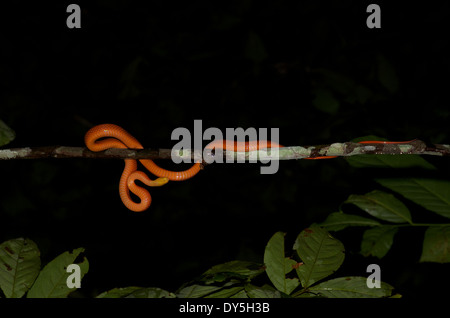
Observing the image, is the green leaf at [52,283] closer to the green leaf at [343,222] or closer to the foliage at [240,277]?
the foliage at [240,277]

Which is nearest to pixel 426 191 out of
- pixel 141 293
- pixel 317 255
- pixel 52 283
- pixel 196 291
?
pixel 317 255

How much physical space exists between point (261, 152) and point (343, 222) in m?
0.47

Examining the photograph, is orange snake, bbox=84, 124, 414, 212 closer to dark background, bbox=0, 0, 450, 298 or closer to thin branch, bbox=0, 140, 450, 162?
thin branch, bbox=0, 140, 450, 162

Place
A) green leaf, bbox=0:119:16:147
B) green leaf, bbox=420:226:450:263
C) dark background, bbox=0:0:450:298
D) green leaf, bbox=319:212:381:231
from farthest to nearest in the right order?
dark background, bbox=0:0:450:298 < green leaf, bbox=319:212:381:231 < green leaf, bbox=0:119:16:147 < green leaf, bbox=420:226:450:263

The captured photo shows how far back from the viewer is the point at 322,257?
3.60ft

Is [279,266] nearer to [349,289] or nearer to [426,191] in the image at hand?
[349,289]

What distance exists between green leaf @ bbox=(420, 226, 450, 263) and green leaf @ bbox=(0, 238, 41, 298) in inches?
51.8

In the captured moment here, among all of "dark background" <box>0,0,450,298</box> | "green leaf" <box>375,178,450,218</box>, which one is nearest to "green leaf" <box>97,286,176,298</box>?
"green leaf" <box>375,178,450,218</box>

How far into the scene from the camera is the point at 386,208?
148 cm

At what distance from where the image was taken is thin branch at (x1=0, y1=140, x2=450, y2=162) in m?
1.36

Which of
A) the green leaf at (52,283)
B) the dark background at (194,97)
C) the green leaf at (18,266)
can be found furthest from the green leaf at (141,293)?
the dark background at (194,97)

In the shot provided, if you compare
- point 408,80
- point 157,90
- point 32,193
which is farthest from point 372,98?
point 32,193

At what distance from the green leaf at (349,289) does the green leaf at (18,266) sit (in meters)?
0.86

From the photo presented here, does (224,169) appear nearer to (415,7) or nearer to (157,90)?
(157,90)
